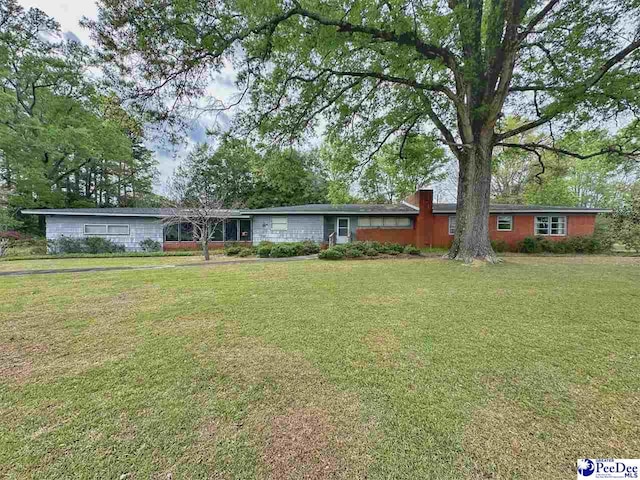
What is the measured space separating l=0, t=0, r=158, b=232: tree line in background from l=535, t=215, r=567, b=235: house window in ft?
84.6

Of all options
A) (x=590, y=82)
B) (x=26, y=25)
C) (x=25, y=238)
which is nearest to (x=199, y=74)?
(x=590, y=82)

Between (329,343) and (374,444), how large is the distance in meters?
1.55

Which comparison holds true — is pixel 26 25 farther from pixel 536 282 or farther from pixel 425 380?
pixel 536 282

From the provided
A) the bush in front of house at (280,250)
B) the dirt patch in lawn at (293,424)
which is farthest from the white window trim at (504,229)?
the dirt patch in lawn at (293,424)

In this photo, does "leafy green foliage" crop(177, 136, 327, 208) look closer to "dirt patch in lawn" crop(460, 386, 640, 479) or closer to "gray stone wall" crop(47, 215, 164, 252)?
"gray stone wall" crop(47, 215, 164, 252)

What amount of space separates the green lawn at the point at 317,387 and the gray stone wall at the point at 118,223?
12333 mm

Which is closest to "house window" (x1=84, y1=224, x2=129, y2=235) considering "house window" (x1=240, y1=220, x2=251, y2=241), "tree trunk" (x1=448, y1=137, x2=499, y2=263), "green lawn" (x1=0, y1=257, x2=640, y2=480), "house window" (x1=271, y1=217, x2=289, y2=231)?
"house window" (x1=240, y1=220, x2=251, y2=241)

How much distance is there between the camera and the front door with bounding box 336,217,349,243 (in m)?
16.1

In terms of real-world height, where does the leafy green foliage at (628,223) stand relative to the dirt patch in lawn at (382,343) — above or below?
above

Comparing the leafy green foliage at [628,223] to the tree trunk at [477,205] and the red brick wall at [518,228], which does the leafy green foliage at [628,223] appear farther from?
the tree trunk at [477,205]

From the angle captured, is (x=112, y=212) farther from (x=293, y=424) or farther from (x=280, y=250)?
(x=293, y=424)

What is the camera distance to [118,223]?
622 inches

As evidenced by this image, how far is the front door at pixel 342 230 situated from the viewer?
52.9 feet

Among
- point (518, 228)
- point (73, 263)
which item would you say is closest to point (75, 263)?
point (73, 263)
